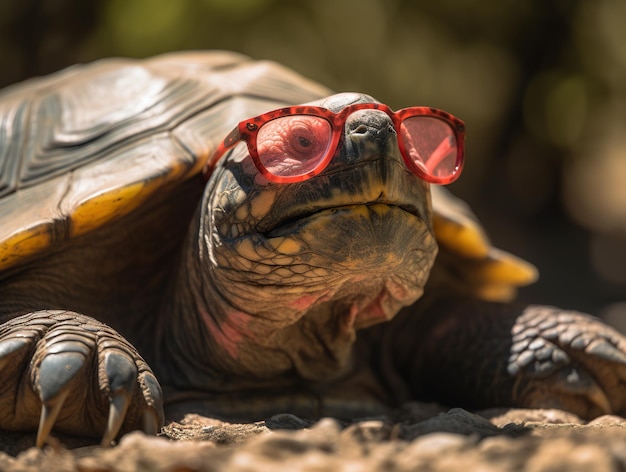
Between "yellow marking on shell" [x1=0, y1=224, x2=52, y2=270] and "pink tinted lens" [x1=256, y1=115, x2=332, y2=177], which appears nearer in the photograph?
"pink tinted lens" [x1=256, y1=115, x2=332, y2=177]

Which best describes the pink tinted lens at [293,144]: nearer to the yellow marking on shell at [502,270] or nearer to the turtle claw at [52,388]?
the turtle claw at [52,388]

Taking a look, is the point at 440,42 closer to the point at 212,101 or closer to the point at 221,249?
the point at 212,101

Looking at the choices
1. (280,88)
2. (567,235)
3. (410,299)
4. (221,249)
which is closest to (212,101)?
(280,88)

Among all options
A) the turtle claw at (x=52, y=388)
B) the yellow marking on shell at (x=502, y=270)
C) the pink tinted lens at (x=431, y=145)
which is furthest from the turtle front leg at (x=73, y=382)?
the yellow marking on shell at (x=502, y=270)

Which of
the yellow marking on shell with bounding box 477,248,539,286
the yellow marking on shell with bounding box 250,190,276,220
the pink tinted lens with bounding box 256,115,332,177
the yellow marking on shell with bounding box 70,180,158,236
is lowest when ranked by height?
the yellow marking on shell with bounding box 477,248,539,286

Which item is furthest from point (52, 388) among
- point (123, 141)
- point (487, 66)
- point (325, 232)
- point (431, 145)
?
point (487, 66)

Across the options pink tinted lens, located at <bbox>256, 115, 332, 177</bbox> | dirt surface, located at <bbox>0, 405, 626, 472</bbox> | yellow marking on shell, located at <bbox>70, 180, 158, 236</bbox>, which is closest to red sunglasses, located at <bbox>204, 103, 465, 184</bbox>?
pink tinted lens, located at <bbox>256, 115, 332, 177</bbox>

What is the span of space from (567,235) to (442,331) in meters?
7.64

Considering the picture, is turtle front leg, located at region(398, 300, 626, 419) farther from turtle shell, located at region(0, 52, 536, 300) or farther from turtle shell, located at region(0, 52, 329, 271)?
turtle shell, located at region(0, 52, 329, 271)

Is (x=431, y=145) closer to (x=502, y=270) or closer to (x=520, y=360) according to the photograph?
(x=520, y=360)

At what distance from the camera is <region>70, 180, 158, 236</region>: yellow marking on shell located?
101 inches

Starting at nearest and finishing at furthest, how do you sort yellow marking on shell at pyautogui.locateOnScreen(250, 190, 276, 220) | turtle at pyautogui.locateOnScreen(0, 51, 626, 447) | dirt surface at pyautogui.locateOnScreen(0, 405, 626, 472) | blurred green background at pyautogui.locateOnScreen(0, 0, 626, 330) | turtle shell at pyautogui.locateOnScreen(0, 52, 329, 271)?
1. dirt surface at pyautogui.locateOnScreen(0, 405, 626, 472)
2. turtle at pyautogui.locateOnScreen(0, 51, 626, 447)
3. yellow marking on shell at pyautogui.locateOnScreen(250, 190, 276, 220)
4. turtle shell at pyautogui.locateOnScreen(0, 52, 329, 271)
5. blurred green background at pyautogui.locateOnScreen(0, 0, 626, 330)

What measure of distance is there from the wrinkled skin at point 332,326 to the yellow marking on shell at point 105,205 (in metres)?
0.21

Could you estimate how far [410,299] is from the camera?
263 cm
